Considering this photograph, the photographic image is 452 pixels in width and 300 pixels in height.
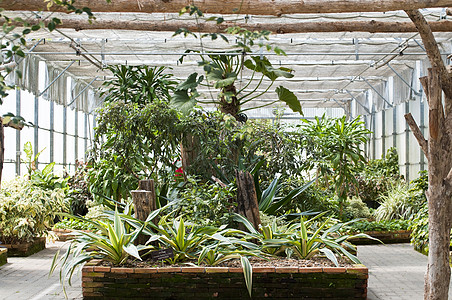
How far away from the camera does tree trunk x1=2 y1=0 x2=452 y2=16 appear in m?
3.43

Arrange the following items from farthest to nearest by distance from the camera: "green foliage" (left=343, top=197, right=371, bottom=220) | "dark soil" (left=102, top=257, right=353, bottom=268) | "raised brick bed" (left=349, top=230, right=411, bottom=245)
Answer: "green foliage" (left=343, top=197, right=371, bottom=220)
"raised brick bed" (left=349, top=230, right=411, bottom=245)
"dark soil" (left=102, top=257, right=353, bottom=268)

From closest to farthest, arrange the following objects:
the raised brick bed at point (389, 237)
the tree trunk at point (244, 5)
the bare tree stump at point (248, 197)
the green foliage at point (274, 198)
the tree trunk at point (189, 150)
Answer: the tree trunk at point (244, 5), the bare tree stump at point (248, 197), the green foliage at point (274, 198), the tree trunk at point (189, 150), the raised brick bed at point (389, 237)

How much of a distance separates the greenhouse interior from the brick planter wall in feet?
0.04

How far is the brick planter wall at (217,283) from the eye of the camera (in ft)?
14.3

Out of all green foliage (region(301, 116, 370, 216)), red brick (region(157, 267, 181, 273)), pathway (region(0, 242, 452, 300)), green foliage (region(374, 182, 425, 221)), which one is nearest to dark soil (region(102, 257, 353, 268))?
red brick (region(157, 267, 181, 273))

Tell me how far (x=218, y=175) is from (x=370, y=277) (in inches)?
82.8

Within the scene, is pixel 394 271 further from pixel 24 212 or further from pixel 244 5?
pixel 24 212

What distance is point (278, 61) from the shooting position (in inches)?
508

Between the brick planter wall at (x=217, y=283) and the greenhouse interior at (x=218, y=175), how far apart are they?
12mm

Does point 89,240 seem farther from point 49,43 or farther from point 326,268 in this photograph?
point 49,43

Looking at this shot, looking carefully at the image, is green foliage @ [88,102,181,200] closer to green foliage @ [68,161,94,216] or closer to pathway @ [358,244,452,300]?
pathway @ [358,244,452,300]

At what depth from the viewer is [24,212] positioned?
6.78m

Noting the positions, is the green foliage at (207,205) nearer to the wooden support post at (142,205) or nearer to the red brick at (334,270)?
the wooden support post at (142,205)

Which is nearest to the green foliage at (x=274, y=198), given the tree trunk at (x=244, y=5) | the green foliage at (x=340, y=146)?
the green foliage at (x=340, y=146)
